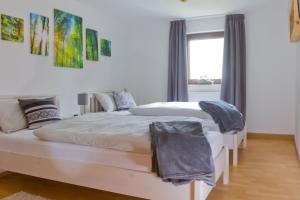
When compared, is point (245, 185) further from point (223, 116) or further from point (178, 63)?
point (178, 63)

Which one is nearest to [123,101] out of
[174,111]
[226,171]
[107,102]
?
[107,102]

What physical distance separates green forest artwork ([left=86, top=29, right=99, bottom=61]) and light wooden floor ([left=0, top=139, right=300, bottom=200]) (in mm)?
2314

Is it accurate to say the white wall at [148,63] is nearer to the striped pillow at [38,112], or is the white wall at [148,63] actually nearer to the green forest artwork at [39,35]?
the green forest artwork at [39,35]

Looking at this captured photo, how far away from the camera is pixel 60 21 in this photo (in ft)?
13.1

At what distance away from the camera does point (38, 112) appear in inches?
123

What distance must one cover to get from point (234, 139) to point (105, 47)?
298 cm

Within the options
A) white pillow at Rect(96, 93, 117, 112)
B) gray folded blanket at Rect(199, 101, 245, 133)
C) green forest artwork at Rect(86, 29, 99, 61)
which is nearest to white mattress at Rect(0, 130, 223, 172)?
gray folded blanket at Rect(199, 101, 245, 133)

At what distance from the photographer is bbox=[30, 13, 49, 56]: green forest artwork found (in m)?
3.54

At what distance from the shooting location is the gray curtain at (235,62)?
4891 millimetres

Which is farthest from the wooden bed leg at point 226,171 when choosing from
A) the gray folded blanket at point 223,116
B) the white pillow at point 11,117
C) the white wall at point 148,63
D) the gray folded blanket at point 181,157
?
the white wall at point 148,63

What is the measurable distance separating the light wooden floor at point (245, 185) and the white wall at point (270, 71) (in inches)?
53.6

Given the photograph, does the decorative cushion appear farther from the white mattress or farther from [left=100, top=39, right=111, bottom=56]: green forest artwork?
the white mattress

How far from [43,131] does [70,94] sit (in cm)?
182

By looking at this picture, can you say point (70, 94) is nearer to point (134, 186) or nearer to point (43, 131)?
point (43, 131)
